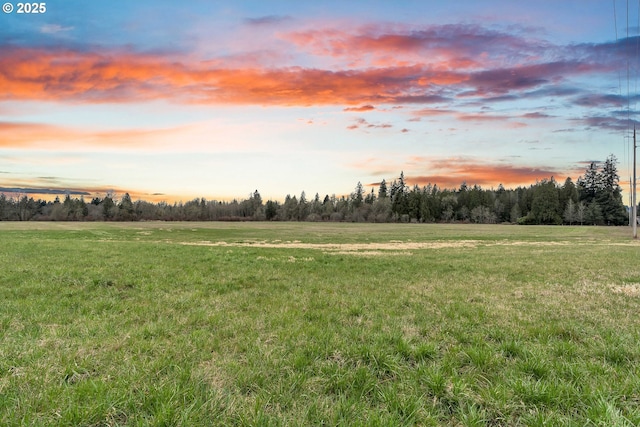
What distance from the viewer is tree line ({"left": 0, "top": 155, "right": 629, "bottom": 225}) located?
419ft

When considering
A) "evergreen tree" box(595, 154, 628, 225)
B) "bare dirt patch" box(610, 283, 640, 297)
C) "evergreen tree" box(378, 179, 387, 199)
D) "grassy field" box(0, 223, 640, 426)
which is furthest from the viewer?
"evergreen tree" box(378, 179, 387, 199)

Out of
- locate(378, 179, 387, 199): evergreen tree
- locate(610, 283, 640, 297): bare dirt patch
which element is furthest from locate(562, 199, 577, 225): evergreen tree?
locate(610, 283, 640, 297): bare dirt patch

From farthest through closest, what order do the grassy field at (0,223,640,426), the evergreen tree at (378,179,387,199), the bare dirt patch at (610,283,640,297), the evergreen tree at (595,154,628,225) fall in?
the evergreen tree at (378,179,387,199), the evergreen tree at (595,154,628,225), the bare dirt patch at (610,283,640,297), the grassy field at (0,223,640,426)

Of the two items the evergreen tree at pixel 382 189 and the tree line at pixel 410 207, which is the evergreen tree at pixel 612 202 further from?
the evergreen tree at pixel 382 189

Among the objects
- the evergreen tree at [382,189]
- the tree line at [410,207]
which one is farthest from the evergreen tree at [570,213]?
the evergreen tree at [382,189]

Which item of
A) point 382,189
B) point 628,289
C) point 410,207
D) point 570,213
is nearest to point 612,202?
point 570,213

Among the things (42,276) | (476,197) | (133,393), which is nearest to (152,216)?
(476,197)

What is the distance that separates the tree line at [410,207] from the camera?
127625 millimetres

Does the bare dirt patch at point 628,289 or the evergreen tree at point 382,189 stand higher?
the evergreen tree at point 382,189

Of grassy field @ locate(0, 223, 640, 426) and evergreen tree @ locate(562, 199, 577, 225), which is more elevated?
evergreen tree @ locate(562, 199, 577, 225)

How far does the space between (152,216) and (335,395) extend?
178 m

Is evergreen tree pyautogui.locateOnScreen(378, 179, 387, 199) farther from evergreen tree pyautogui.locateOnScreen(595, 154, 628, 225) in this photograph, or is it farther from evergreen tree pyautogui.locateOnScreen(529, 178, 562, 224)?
evergreen tree pyautogui.locateOnScreen(595, 154, 628, 225)

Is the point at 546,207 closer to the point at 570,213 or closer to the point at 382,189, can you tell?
the point at 570,213

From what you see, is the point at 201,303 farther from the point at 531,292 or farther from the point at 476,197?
the point at 476,197
